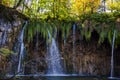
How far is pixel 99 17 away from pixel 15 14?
5.20 metres

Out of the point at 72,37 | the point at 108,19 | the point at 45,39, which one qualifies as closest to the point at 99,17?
the point at 108,19

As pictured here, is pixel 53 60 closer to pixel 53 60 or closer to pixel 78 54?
pixel 53 60

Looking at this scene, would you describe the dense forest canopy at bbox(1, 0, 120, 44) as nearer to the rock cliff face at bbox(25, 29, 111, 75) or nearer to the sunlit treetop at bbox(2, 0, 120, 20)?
the sunlit treetop at bbox(2, 0, 120, 20)

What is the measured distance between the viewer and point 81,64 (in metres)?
16.8

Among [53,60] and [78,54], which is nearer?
[53,60]

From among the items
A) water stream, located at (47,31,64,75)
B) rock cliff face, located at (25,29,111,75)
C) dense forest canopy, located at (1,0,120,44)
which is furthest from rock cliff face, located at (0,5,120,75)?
dense forest canopy, located at (1,0,120,44)

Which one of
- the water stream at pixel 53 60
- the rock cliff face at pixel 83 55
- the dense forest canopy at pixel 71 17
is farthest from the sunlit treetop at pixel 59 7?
the water stream at pixel 53 60

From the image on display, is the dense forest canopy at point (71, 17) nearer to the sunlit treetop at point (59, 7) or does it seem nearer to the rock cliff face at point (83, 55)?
the sunlit treetop at point (59, 7)

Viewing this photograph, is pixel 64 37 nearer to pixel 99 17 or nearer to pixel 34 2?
pixel 99 17

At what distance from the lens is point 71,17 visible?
18.4 m

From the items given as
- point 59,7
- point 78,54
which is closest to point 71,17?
point 59,7

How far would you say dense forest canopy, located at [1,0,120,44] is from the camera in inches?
643

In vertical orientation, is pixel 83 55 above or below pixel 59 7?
below

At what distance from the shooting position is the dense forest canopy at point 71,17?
1633cm
